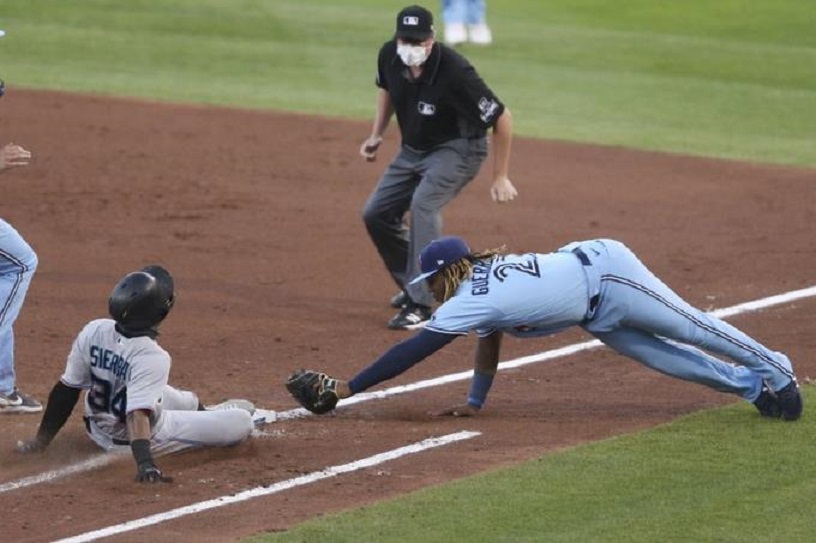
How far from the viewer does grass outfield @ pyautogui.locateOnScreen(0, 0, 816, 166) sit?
62.1ft

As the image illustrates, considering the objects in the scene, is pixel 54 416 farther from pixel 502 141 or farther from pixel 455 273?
pixel 502 141

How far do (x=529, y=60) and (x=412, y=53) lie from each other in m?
11.7

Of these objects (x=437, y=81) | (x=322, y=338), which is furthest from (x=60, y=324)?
(x=437, y=81)

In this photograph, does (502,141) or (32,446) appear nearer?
(32,446)

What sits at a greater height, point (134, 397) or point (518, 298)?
point (518, 298)

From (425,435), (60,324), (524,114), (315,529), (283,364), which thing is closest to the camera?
(315,529)

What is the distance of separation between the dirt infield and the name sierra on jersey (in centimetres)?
52

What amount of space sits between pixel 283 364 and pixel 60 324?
178 cm

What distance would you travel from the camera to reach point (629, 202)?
15203mm

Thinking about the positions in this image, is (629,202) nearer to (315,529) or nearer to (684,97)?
(684,97)

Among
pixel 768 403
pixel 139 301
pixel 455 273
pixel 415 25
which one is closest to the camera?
pixel 139 301

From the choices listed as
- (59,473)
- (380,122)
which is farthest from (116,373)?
(380,122)

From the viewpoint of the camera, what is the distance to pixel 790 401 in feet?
28.9

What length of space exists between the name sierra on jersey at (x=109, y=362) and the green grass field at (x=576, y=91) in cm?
133
